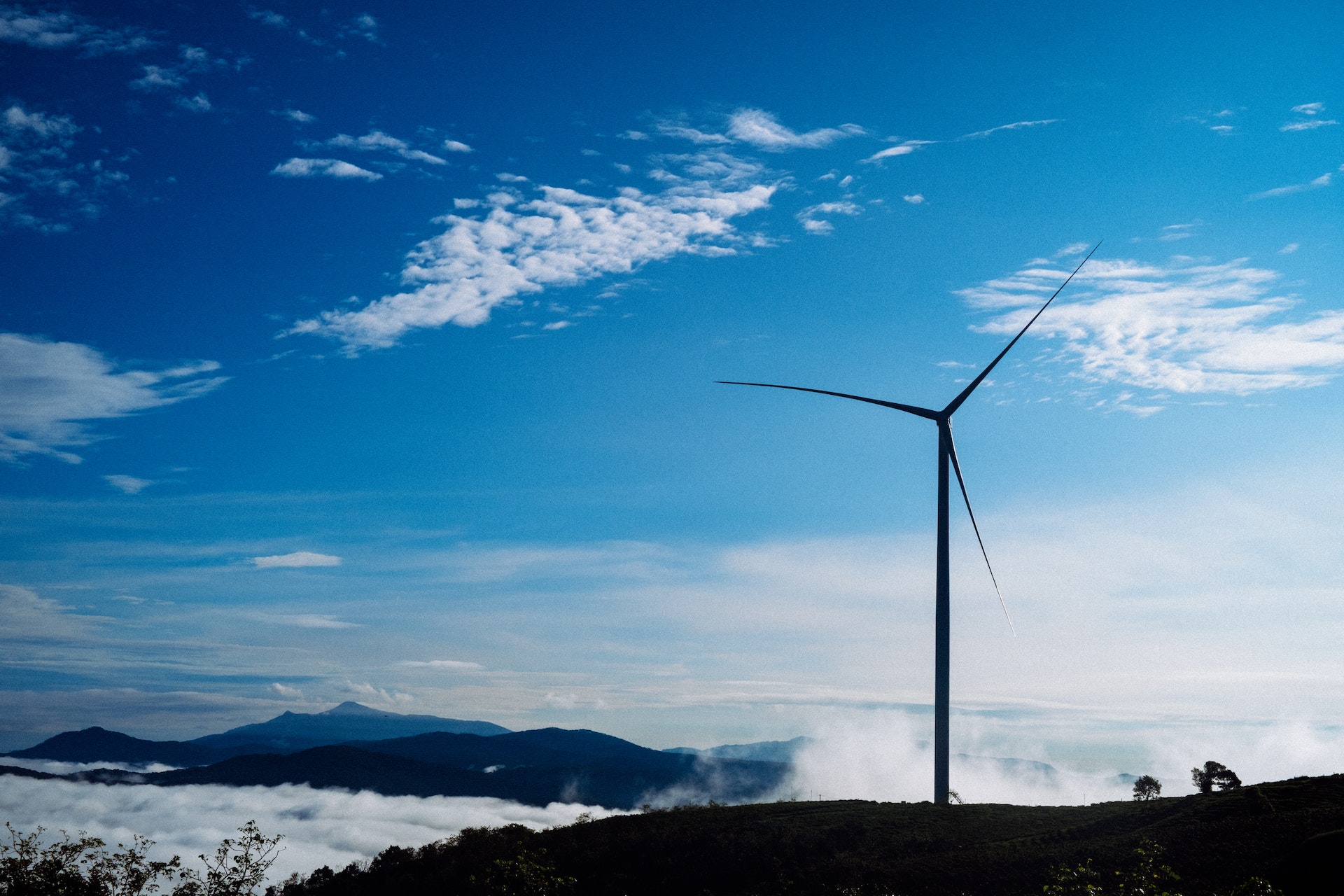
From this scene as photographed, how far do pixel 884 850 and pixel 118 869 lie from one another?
59.6 m

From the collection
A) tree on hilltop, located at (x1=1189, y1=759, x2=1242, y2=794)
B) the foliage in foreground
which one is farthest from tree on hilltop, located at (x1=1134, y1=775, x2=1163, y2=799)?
the foliage in foreground

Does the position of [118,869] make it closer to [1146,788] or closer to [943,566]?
[943,566]

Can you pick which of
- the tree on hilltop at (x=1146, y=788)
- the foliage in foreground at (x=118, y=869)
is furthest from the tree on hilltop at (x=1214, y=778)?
the foliage in foreground at (x=118, y=869)

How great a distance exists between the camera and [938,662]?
247ft

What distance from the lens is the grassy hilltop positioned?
215ft

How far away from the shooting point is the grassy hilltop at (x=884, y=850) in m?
65.6

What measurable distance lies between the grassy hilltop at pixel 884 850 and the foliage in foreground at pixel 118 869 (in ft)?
47.9

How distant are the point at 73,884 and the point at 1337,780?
95.2 metres

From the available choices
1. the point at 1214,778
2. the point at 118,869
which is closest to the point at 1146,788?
the point at 1214,778

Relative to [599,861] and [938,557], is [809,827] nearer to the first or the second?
[599,861]

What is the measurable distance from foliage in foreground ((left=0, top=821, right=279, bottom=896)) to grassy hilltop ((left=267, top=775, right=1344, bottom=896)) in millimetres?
14613

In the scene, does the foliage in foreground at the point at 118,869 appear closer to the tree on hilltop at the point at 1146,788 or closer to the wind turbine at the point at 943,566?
the wind turbine at the point at 943,566

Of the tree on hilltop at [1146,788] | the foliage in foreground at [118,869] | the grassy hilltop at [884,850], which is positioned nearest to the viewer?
the foliage in foreground at [118,869]

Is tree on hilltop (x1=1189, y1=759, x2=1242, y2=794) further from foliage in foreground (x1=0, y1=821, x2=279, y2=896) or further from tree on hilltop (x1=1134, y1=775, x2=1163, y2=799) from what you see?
foliage in foreground (x1=0, y1=821, x2=279, y2=896)
